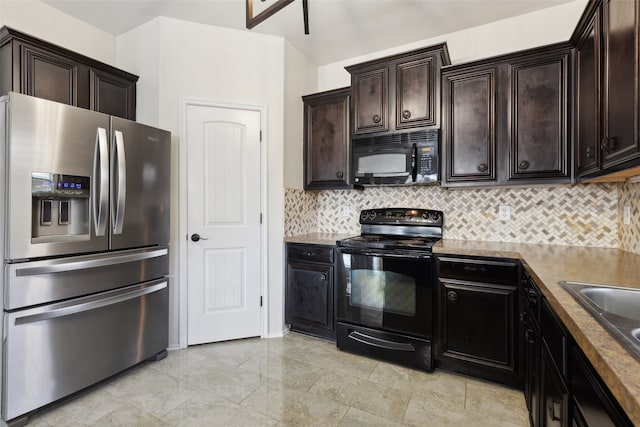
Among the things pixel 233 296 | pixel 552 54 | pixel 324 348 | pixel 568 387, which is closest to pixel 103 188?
pixel 233 296

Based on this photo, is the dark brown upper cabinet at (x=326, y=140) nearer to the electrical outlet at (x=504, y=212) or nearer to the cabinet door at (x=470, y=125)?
the cabinet door at (x=470, y=125)

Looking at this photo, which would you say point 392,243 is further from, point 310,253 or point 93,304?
point 93,304

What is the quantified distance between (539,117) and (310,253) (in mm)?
2064

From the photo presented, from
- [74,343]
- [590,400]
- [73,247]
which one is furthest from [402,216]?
[74,343]

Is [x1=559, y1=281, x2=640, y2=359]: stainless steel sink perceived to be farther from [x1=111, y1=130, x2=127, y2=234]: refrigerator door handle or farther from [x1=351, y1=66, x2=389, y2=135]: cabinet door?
[x1=111, y1=130, x2=127, y2=234]: refrigerator door handle

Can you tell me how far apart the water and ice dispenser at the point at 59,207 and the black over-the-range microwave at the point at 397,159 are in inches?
82.0

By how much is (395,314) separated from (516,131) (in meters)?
1.64

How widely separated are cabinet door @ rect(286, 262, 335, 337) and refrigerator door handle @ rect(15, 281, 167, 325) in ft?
3.71

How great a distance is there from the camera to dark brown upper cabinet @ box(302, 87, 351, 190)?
306 centimetres

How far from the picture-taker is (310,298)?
9.61 ft

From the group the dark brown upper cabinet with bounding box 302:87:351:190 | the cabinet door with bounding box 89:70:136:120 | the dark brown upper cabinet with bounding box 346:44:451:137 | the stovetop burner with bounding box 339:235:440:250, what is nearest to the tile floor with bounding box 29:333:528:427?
the stovetop burner with bounding box 339:235:440:250

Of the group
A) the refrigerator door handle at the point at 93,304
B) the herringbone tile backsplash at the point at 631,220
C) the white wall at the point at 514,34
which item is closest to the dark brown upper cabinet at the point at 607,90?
the herringbone tile backsplash at the point at 631,220

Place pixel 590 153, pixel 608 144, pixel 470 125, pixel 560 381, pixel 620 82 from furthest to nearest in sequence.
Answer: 1. pixel 470 125
2. pixel 590 153
3. pixel 608 144
4. pixel 620 82
5. pixel 560 381

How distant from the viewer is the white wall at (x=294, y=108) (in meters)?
3.08
